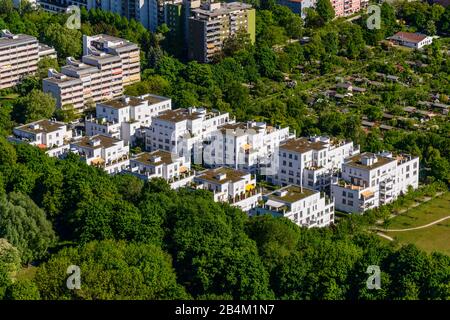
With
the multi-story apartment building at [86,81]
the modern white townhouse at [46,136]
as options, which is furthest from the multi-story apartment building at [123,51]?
the modern white townhouse at [46,136]

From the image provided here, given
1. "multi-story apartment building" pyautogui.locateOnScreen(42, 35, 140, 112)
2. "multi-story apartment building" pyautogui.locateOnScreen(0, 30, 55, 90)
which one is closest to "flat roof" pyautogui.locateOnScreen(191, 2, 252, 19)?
"multi-story apartment building" pyautogui.locateOnScreen(42, 35, 140, 112)

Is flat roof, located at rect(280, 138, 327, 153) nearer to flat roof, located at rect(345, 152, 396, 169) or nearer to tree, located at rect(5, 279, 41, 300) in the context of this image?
flat roof, located at rect(345, 152, 396, 169)

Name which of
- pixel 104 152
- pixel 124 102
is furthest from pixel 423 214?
pixel 124 102

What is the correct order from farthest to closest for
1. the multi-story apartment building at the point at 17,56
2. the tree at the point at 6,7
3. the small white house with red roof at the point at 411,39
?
the tree at the point at 6,7
the small white house with red roof at the point at 411,39
the multi-story apartment building at the point at 17,56

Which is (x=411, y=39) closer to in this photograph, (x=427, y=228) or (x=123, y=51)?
(x=123, y=51)

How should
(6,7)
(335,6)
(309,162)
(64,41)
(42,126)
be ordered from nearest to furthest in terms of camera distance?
1. (309,162)
2. (42,126)
3. (64,41)
4. (6,7)
5. (335,6)

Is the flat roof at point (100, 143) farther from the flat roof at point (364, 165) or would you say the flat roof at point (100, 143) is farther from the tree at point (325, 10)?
the tree at point (325, 10)
